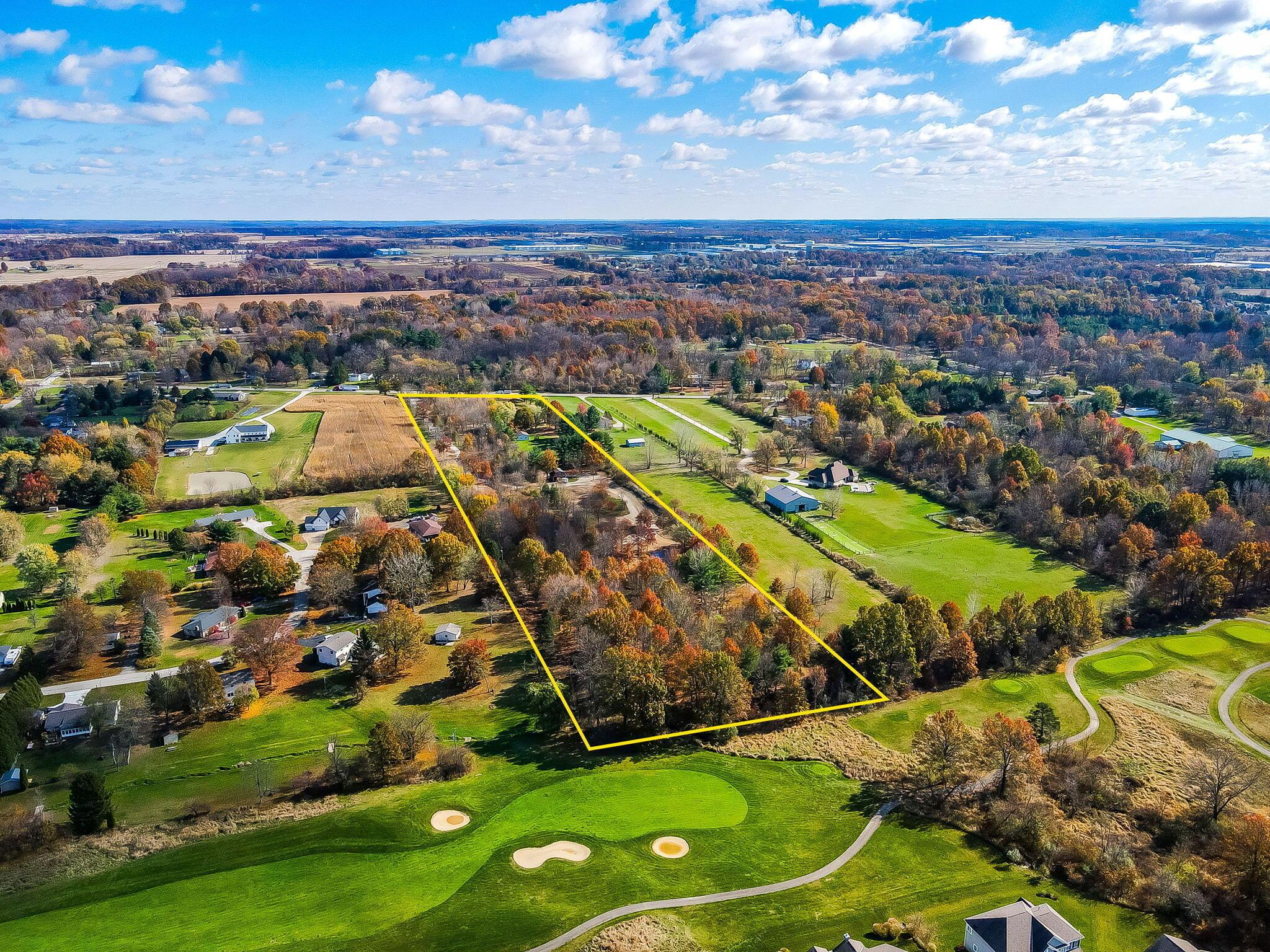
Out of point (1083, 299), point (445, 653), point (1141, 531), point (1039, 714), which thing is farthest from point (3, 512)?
point (1083, 299)

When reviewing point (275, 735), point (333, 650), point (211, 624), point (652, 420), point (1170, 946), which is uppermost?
point (652, 420)

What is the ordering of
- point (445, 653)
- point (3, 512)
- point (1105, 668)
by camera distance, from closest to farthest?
point (1105, 668) → point (445, 653) → point (3, 512)

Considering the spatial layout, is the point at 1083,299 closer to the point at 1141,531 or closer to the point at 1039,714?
the point at 1141,531

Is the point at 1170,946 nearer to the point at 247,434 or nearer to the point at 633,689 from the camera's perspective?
the point at 633,689

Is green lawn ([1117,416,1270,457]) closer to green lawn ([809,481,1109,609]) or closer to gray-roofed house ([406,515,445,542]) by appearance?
green lawn ([809,481,1109,609])

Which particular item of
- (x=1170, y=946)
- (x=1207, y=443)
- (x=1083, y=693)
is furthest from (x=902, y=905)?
(x=1207, y=443)

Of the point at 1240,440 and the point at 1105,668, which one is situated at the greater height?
the point at 1240,440

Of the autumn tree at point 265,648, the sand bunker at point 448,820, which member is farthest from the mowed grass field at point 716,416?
the sand bunker at point 448,820
